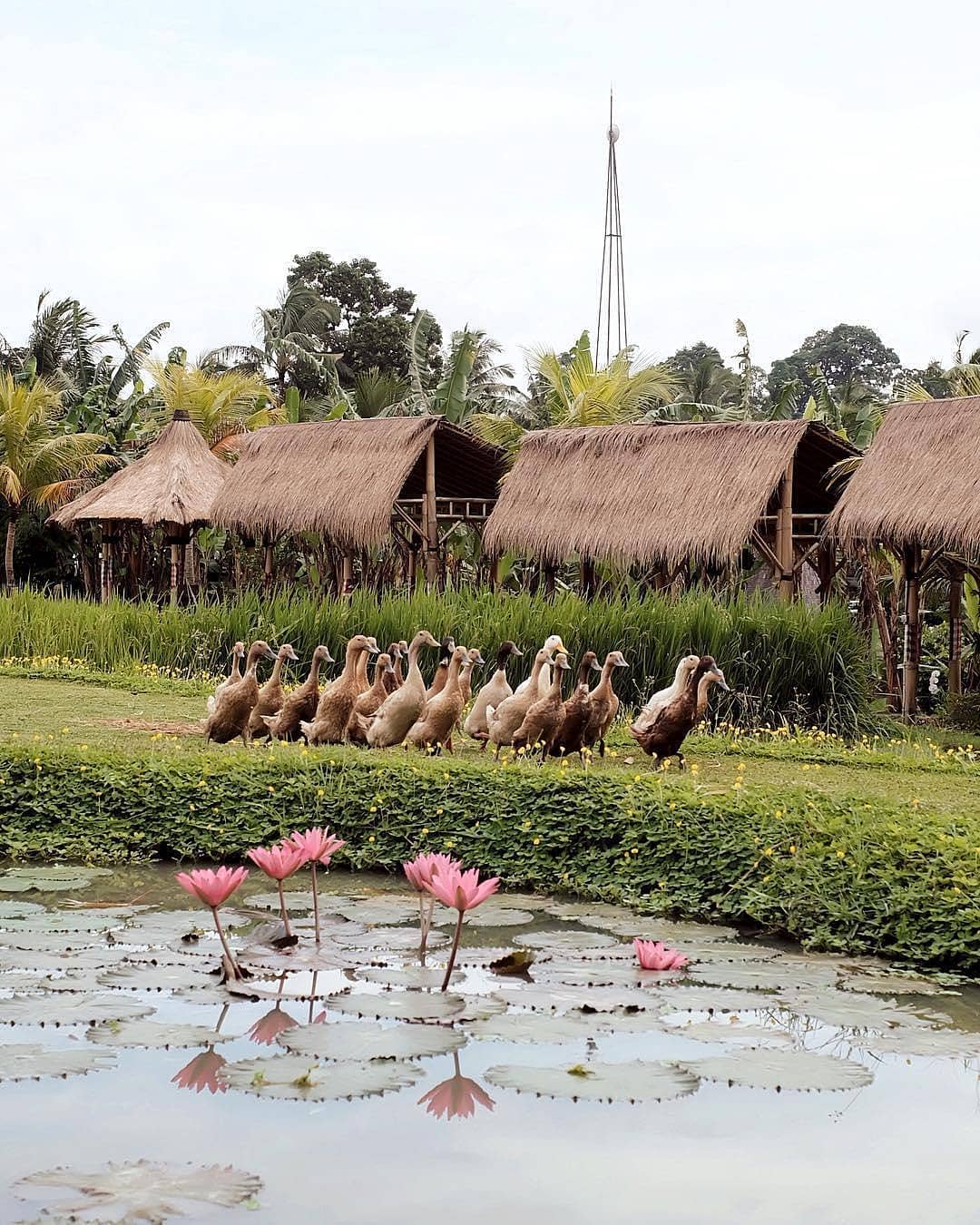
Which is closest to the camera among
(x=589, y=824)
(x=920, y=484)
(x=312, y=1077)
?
(x=312, y=1077)

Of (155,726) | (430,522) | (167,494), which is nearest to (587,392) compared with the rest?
(430,522)

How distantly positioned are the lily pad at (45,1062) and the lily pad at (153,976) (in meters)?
0.56

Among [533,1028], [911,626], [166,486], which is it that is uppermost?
[166,486]

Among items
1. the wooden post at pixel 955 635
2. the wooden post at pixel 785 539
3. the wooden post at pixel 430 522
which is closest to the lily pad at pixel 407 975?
the wooden post at pixel 785 539

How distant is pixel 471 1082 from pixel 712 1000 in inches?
39.9

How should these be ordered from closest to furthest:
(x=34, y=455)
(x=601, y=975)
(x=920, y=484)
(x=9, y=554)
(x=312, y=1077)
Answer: (x=312, y=1077) → (x=601, y=975) → (x=920, y=484) → (x=34, y=455) → (x=9, y=554)

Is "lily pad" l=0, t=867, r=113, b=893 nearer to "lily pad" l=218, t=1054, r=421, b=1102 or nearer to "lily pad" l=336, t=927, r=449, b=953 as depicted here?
"lily pad" l=336, t=927, r=449, b=953

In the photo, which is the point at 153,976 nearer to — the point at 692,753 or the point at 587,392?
the point at 692,753

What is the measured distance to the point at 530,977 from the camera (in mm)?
4895

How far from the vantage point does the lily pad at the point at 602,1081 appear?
12.5 feet

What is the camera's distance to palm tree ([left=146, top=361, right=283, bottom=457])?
1050 inches

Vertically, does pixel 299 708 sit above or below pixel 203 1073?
above

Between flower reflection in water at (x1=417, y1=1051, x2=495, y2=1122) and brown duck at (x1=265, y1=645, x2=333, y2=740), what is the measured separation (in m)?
5.55

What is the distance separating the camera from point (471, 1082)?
13.1ft
